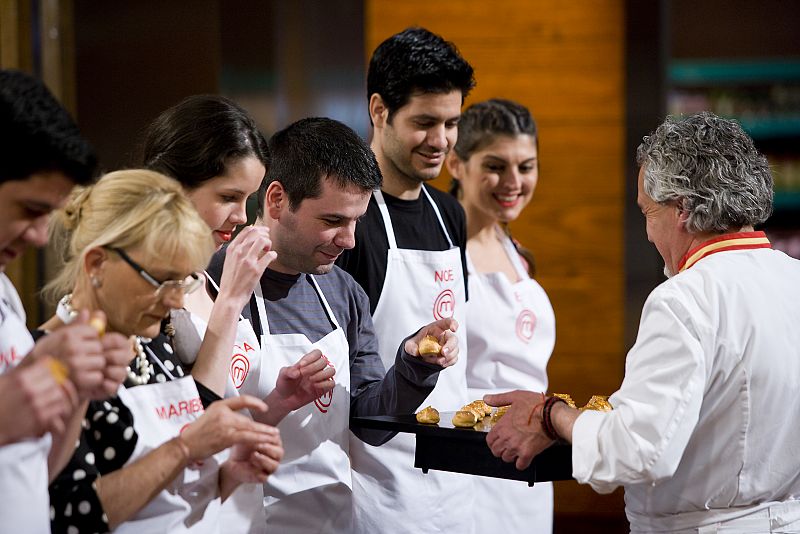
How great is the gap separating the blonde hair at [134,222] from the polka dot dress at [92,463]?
0.20 metres

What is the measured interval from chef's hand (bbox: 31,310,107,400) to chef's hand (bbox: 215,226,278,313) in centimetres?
50

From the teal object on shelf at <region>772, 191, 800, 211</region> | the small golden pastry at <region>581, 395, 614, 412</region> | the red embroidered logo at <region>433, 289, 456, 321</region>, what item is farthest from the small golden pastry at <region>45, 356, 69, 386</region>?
the teal object on shelf at <region>772, 191, 800, 211</region>

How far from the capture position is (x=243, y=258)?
1.79 metres

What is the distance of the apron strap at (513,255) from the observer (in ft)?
10.3

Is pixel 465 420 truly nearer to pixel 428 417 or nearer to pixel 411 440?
pixel 428 417

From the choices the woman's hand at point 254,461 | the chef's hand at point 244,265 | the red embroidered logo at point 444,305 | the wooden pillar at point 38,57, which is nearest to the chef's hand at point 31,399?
the woman's hand at point 254,461

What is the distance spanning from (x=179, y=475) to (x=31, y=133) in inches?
23.1

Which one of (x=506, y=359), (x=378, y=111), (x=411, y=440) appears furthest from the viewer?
(x=506, y=359)

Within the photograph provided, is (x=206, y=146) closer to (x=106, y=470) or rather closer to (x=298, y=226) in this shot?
(x=298, y=226)

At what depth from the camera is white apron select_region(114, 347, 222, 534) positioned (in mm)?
1504

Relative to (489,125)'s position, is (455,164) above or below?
below

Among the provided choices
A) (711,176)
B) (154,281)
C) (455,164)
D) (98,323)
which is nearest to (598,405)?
(711,176)

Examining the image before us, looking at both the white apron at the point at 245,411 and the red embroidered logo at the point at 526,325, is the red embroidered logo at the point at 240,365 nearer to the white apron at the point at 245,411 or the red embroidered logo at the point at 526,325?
the white apron at the point at 245,411

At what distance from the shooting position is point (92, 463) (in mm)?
1423
